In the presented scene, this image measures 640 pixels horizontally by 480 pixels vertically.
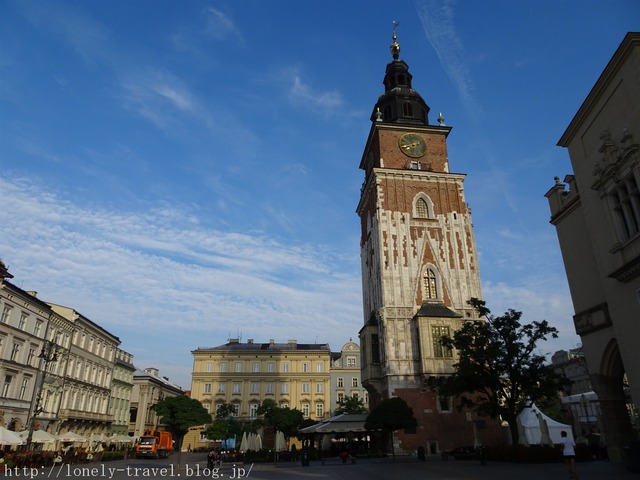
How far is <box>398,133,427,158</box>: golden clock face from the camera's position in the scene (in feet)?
151

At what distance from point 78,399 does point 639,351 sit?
52.5 metres

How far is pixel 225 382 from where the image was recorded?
242 ft

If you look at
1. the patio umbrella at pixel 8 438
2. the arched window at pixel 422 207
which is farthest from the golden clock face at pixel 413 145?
the patio umbrella at pixel 8 438

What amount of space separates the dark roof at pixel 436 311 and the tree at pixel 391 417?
8560 millimetres

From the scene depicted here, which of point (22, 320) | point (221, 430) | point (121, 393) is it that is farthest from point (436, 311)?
point (121, 393)

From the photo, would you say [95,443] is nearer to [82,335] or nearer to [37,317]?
[82,335]

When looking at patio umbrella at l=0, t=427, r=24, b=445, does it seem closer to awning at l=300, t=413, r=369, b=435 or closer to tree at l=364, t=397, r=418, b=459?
awning at l=300, t=413, r=369, b=435

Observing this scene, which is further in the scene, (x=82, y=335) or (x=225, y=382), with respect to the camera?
(x=225, y=382)

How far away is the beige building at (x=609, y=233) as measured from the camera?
16.3 m

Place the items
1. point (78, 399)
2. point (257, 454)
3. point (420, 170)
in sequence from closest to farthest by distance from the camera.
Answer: point (257, 454) → point (420, 170) → point (78, 399)

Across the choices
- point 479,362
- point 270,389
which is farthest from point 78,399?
point 479,362

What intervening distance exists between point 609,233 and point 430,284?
76.7 ft

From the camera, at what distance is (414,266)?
40844mm

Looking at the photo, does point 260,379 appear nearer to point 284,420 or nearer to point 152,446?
point 152,446
